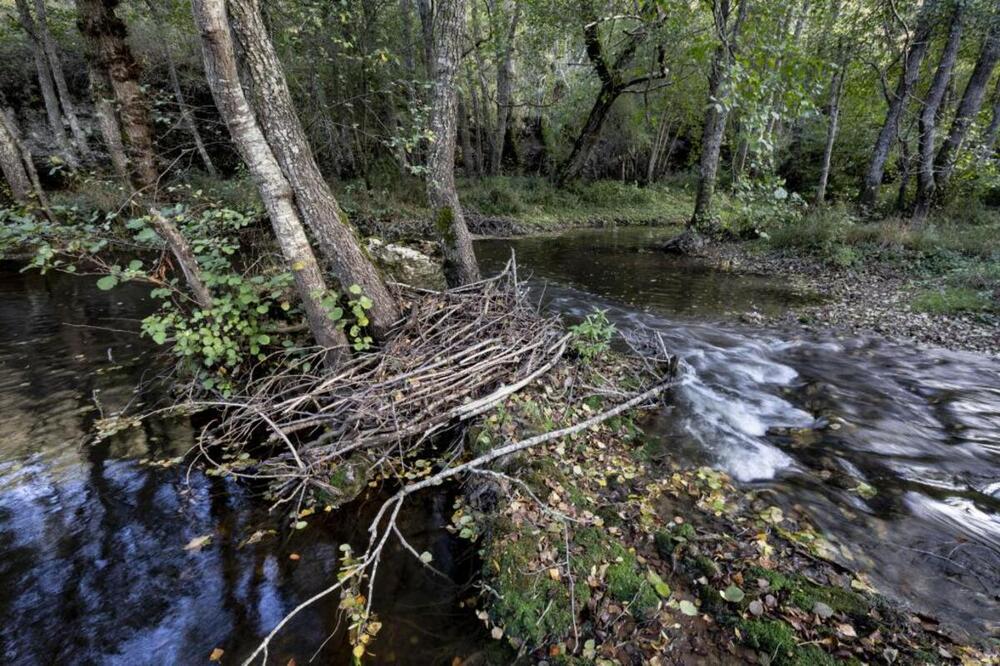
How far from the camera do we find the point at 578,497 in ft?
12.8

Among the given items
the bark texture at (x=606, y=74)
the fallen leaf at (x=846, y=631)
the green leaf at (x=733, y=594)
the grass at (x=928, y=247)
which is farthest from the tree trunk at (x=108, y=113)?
the grass at (x=928, y=247)

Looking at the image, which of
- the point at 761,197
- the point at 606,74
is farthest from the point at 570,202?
the point at 761,197

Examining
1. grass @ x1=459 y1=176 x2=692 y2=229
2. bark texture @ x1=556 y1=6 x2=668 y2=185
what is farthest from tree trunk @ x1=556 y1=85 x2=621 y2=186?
grass @ x1=459 y1=176 x2=692 y2=229

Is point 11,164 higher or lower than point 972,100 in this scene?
lower

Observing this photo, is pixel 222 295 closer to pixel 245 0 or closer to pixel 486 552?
pixel 245 0

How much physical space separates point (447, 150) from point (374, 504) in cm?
520

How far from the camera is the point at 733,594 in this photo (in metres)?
2.98

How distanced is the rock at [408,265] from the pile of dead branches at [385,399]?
137 cm

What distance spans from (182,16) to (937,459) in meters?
19.5

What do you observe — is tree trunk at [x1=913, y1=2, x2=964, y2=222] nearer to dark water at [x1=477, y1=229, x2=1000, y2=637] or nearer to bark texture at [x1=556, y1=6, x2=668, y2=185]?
bark texture at [x1=556, y1=6, x2=668, y2=185]

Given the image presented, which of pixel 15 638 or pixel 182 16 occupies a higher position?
pixel 182 16

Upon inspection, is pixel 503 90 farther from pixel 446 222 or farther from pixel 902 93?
pixel 446 222

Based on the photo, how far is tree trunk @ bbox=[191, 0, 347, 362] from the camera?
12.9ft

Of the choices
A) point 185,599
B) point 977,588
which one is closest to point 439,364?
point 185,599
